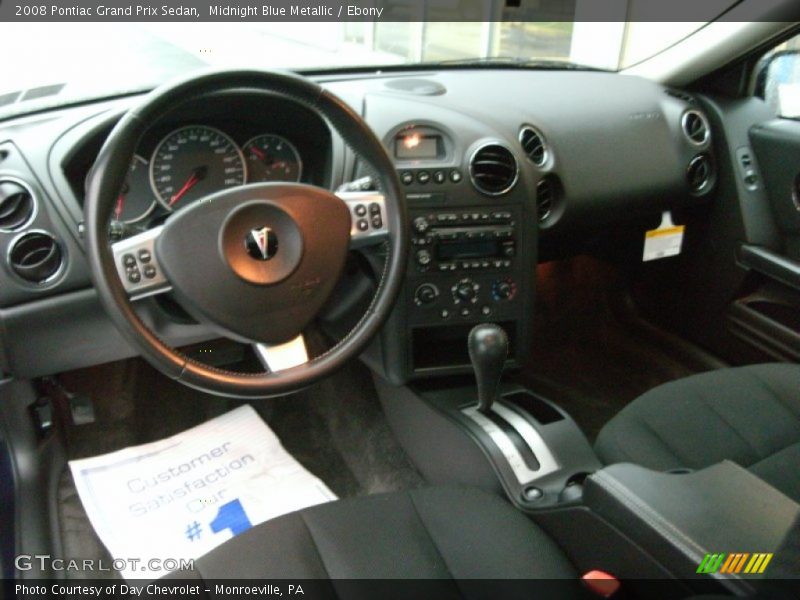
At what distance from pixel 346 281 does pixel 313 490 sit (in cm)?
49

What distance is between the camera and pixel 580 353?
2.20 m

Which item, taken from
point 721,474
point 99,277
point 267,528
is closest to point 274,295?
point 99,277

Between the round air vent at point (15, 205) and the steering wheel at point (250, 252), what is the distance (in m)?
0.26

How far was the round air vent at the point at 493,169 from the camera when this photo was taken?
1389 millimetres

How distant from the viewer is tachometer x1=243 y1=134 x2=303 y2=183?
1.31m

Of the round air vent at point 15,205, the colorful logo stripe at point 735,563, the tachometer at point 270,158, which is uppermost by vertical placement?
the tachometer at point 270,158

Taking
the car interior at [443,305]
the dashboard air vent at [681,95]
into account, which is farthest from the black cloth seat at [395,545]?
the dashboard air vent at [681,95]

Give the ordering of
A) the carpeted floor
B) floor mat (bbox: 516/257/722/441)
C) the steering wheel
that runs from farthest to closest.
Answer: floor mat (bbox: 516/257/722/441)
the carpeted floor
the steering wheel

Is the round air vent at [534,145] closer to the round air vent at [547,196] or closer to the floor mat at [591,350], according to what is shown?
the round air vent at [547,196]

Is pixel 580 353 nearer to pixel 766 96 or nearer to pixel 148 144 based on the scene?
pixel 766 96

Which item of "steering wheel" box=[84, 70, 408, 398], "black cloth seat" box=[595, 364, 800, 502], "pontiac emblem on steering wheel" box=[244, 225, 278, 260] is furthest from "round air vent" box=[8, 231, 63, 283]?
"black cloth seat" box=[595, 364, 800, 502]

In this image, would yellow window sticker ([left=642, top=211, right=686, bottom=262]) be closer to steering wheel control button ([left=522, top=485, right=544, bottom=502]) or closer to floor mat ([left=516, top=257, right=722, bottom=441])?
floor mat ([left=516, top=257, right=722, bottom=441])

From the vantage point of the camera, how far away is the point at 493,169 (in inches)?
55.4

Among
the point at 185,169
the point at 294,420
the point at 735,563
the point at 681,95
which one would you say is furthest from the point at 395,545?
the point at 681,95
